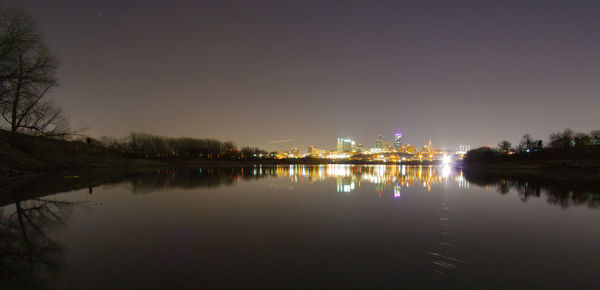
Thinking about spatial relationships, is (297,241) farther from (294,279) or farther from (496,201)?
(496,201)

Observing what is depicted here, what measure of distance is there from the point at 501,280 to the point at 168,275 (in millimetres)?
6260

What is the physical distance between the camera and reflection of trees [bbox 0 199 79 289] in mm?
5266

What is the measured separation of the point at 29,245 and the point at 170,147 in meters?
123

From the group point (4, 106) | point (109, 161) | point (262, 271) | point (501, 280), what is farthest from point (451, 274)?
point (109, 161)

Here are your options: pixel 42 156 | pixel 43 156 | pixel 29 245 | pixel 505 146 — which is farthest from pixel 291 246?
pixel 505 146

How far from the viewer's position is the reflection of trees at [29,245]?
527 centimetres

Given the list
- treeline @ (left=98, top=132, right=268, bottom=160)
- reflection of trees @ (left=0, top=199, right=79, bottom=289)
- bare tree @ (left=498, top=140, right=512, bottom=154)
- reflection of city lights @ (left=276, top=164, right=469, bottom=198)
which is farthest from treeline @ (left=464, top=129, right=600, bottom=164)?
treeline @ (left=98, top=132, right=268, bottom=160)

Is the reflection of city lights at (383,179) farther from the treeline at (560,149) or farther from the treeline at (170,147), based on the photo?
the treeline at (170,147)

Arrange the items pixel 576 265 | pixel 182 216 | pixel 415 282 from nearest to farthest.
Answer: pixel 415 282 → pixel 576 265 → pixel 182 216

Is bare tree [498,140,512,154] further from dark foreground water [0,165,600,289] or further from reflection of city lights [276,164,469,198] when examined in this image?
dark foreground water [0,165,600,289]

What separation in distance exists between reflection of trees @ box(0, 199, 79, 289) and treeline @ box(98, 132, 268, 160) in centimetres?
8009

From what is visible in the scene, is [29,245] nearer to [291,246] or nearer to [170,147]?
[291,246]

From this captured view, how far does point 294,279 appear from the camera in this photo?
5.40m

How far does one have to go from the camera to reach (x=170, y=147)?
12088cm
